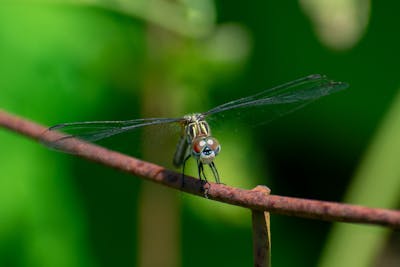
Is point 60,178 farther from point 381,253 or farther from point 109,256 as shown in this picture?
point 381,253

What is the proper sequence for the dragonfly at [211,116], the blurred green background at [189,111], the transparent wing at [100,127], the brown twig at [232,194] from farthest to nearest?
the blurred green background at [189,111], the dragonfly at [211,116], the transparent wing at [100,127], the brown twig at [232,194]

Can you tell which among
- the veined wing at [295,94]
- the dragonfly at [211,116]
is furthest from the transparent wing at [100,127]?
the veined wing at [295,94]

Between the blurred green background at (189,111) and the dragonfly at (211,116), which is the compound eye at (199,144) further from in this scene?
the blurred green background at (189,111)

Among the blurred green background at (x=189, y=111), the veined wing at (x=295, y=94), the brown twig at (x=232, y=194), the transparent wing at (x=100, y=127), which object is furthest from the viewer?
the blurred green background at (x=189, y=111)

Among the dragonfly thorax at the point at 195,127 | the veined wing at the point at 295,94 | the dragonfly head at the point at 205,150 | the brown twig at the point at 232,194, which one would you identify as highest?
the veined wing at the point at 295,94

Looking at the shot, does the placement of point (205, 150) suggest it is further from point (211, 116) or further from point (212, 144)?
point (211, 116)

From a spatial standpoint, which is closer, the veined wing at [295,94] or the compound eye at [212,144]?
the compound eye at [212,144]

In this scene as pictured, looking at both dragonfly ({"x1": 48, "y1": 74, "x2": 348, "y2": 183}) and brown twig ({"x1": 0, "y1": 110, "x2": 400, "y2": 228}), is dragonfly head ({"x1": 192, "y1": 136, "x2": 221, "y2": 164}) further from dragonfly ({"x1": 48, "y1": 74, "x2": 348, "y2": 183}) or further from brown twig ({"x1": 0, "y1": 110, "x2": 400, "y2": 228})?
brown twig ({"x1": 0, "y1": 110, "x2": 400, "y2": 228})

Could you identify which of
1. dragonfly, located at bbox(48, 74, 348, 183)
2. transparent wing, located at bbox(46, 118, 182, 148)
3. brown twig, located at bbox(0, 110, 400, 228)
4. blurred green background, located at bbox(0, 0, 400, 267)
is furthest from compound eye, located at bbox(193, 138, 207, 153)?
brown twig, located at bbox(0, 110, 400, 228)
